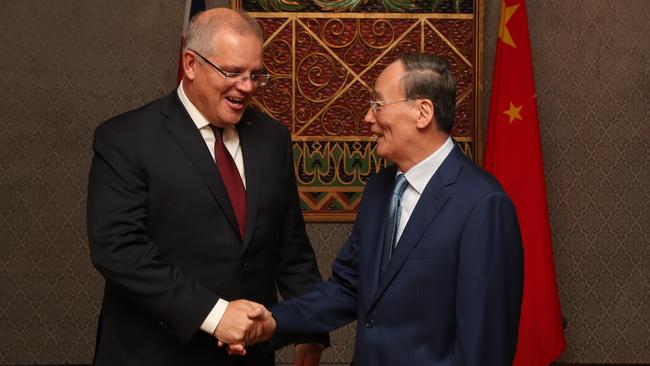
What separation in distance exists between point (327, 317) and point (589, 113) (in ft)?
9.34

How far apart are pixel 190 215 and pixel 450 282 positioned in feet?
2.50

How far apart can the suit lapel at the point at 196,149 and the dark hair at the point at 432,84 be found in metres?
0.60

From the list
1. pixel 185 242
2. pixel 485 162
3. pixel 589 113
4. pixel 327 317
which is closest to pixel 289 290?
pixel 327 317

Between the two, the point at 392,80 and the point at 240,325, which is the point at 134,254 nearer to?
the point at 240,325

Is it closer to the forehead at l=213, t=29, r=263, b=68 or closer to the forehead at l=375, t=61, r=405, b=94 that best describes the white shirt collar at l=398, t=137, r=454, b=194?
the forehead at l=375, t=61, r=405, b=94

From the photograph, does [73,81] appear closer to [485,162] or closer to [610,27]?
[485,162]

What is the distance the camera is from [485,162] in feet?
14.2

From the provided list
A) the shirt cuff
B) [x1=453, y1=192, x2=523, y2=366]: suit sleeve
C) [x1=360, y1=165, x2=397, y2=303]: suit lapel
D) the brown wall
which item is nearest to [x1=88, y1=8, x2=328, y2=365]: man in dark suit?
the shirt cuff

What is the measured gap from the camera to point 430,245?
2.09 meters

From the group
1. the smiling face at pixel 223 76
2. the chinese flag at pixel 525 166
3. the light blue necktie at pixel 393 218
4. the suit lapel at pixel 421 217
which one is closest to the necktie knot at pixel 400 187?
the light blue necktie at pixel 393 218

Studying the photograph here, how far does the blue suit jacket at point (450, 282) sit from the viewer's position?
201 centimetres

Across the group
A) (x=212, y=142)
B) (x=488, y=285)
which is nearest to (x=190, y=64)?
(x=212, y=142)

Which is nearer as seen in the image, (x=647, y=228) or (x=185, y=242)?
(x=185, y=242)

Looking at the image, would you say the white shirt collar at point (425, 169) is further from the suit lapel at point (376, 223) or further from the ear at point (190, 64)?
the ear at point (190, 64)
